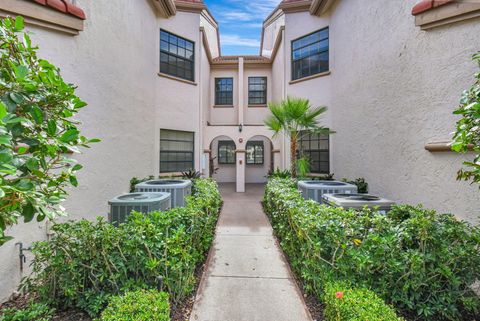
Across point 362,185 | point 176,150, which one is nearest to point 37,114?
point 362,185

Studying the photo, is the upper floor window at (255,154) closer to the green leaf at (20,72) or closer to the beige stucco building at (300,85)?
the beige stucco building at (300,85)

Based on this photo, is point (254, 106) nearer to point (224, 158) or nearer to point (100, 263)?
point (224, 158)

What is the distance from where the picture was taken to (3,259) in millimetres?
3396

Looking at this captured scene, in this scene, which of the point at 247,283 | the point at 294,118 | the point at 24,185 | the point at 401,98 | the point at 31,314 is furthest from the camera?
the point at 294,118

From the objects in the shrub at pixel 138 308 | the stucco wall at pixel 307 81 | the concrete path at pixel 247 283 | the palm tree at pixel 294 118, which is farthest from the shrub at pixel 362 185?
the shrub at pixel 138 308

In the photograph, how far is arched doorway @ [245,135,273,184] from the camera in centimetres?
1573

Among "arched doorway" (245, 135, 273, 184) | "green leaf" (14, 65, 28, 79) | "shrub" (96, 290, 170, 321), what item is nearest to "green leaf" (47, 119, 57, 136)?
"green leaf" (14, 65, 28, 79)

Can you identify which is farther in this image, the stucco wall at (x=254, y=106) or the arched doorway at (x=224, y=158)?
the arched doorway at (x=224, y=158)

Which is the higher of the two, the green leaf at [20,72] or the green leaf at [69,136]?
the green leaf at [20,72]

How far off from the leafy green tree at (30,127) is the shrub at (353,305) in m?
2.85

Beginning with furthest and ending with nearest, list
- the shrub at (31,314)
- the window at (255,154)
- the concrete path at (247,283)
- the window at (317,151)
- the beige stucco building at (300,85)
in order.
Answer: the window at (255,154) → the window at (317,151) → the beige stucco building at (300,85) → the concrete path at (247,283) → the shrub at (31,314)

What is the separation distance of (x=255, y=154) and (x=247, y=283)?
12.5 meters

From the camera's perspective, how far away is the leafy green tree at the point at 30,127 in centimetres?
161

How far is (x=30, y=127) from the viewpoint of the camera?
1788 millimetres
